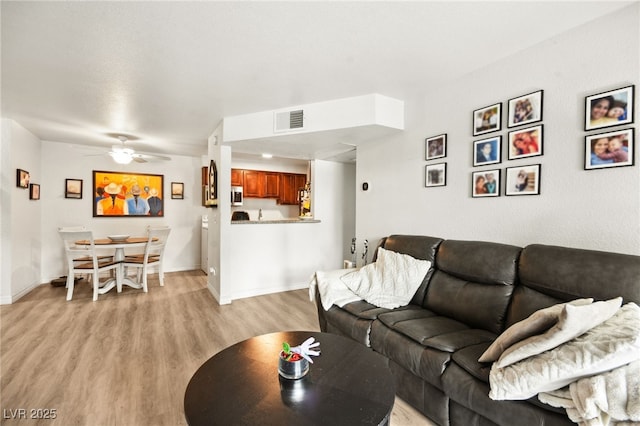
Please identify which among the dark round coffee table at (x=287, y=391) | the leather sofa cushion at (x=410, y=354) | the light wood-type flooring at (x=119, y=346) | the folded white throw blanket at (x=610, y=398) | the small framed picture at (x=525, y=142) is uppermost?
the small framed picture at (x=525, y=142)

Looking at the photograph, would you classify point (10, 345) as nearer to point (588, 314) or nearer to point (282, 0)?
point (282, 0)

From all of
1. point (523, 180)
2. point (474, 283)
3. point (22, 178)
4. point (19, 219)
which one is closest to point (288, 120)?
point (523, 180)

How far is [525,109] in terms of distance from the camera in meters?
2.17

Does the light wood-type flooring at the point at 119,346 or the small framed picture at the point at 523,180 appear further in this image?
the small framed picture at the point at 523,180

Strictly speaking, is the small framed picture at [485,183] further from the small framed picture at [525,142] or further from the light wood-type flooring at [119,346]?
the light wood-type flooring at [119,346]

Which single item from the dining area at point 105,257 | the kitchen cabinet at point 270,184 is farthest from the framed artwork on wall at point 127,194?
the kitchen cabinet at point 270,184

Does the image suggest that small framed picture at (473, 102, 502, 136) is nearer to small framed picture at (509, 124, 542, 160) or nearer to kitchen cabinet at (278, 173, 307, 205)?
small framed picture at (509, 124, 542, 160)

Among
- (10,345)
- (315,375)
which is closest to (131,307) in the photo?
(10,345)

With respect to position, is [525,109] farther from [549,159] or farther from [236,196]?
[236,196]

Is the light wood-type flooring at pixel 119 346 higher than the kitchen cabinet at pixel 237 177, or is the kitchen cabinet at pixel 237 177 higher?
the kitchen cabinet at pixel 237 177

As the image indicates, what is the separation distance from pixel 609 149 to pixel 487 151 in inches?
29.7

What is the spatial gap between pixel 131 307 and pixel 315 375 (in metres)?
3.41

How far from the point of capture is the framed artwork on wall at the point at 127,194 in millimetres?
5250

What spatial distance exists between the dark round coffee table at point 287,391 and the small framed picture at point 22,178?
14.8 feet
